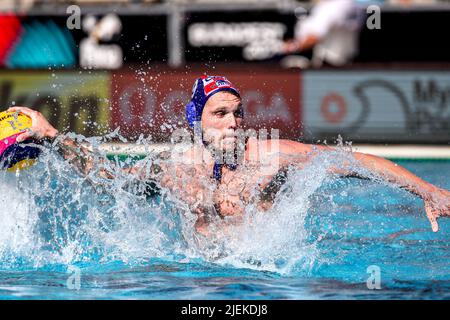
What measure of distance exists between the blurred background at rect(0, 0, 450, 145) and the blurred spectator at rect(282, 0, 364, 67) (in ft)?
0.05

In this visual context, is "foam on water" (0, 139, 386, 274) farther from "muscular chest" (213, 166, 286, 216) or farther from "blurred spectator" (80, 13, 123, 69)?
"blurred spectator" (80, 13, 123, 69)

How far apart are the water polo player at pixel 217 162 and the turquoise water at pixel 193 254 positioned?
Result: 85 millimetres

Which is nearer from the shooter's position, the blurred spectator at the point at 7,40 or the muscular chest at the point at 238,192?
the muscular chest at the point at 238,192

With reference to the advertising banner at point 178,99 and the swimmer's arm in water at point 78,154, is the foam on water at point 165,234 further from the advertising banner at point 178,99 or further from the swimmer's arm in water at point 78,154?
the advertising banner at point 178,99

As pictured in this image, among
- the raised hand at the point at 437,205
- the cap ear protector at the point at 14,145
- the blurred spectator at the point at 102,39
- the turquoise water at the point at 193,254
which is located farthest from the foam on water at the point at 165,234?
the blurred spectator at the point at 102,39

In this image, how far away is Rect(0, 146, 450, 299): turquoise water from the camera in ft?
15.4

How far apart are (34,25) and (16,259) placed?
7.86 metres

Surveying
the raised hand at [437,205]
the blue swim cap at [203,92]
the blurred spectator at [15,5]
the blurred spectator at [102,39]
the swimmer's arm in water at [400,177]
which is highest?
the blurred spectator at [15,5]

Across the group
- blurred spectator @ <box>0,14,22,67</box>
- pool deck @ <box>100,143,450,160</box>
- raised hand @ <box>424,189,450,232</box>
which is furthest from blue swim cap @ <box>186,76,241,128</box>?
blurred spectator @ <box>0,14,22,67</box>

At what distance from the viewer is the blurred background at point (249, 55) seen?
1156cm

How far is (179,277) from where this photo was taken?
5023mm

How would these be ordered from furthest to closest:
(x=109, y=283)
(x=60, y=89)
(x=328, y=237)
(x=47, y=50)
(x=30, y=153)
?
1. (x=47, y=50)
2. (x=60, y=89)
3. (x=328, y=237)
4. (x=30, y=153)
5. (x=109, y=283)
